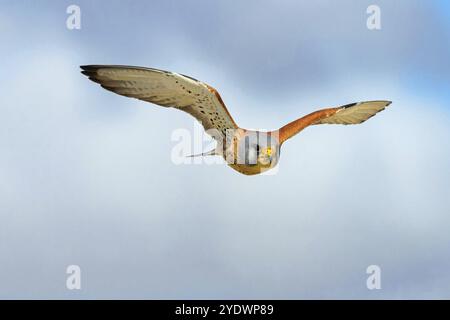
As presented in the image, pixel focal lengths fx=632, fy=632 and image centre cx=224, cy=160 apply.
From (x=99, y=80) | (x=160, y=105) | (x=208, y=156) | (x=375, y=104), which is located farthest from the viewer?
(x=375, y=104)

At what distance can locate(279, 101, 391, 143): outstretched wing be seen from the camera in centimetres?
1070

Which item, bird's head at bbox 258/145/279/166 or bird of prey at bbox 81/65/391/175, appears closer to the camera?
bird of prey at bbox 81/65/391/175

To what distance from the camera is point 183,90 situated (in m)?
9.70

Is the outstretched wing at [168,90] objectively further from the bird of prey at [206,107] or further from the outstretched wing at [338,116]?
the outstretched wing at [338,116]

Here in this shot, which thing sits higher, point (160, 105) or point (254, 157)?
point (160, 105)

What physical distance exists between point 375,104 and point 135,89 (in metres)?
5.03

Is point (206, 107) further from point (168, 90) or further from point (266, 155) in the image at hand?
point (266, 155)

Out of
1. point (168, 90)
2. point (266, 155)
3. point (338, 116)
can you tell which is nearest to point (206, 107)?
point (168, 90)

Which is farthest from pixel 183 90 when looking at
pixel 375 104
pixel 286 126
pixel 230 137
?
pixel 375 104

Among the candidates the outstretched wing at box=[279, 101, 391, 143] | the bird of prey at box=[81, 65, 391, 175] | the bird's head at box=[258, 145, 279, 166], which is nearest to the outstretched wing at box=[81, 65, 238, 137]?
the bird of prey at box=[81, 65, 391, 175]

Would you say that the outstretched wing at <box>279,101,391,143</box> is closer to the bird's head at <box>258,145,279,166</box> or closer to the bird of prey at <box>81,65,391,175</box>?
the bird of prey at <box>81,65,391,175</box>

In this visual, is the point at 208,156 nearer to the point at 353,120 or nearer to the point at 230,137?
the point at 230,137

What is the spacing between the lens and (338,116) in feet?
40.1

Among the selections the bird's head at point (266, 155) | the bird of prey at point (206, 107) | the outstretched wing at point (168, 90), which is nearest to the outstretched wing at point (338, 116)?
the bird of prey at point (206, 107)
